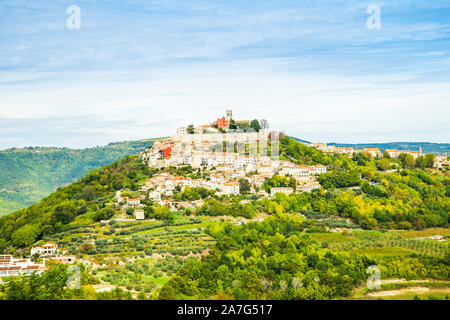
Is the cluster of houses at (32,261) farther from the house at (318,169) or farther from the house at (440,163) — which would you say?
the house at (440,163)

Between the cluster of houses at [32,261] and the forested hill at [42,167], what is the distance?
41.7m

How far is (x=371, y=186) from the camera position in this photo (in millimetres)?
31625

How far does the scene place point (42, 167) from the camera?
86.7 metres

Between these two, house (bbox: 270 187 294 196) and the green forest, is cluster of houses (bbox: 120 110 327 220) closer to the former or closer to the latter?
house (bbox: 270 187 294 196)

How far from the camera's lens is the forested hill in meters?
67.8

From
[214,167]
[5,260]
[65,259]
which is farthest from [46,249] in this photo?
[214,167]

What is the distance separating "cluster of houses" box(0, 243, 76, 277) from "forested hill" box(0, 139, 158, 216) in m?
41.7

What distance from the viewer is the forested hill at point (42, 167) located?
6784cm

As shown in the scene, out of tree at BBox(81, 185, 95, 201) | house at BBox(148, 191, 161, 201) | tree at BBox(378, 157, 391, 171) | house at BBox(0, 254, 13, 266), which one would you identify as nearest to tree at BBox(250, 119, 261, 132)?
tree at BBox(378, 157, 391, 171)

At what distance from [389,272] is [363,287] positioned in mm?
1418

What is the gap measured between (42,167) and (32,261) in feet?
238

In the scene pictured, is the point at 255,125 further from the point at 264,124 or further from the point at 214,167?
the point at 214,167
